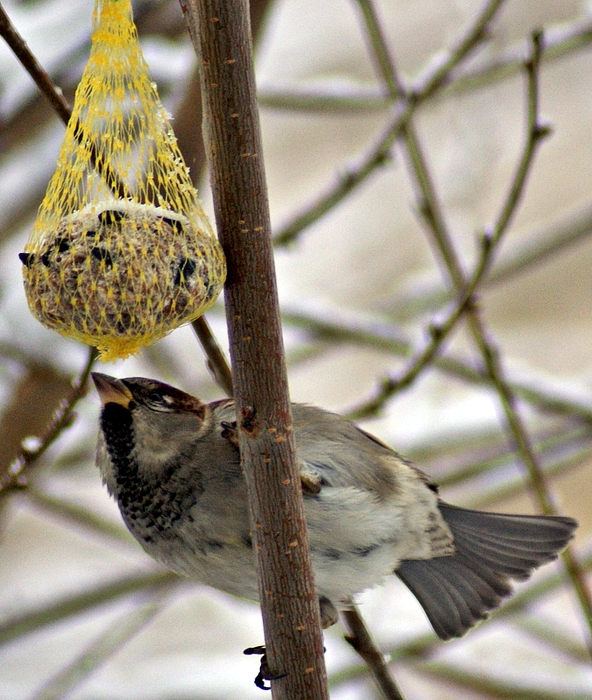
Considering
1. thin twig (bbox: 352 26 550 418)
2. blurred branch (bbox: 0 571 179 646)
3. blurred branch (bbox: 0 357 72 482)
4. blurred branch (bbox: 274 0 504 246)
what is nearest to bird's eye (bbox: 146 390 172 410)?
thin twig (bbox: 352 26 550 418)

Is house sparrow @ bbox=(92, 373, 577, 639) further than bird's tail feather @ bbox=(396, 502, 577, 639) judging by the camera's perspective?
No

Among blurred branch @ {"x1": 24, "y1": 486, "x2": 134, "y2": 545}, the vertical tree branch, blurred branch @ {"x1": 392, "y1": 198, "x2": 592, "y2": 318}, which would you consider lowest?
the vertical tree branch

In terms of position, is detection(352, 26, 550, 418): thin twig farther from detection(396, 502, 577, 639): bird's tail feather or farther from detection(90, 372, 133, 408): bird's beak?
detection(90, 372, 133, 408): bird's beak

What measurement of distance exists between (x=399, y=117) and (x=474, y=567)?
4.17 ft

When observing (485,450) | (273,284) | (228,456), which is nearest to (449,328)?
(228,456)

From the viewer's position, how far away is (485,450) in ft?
13.0

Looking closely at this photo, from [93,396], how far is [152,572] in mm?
775

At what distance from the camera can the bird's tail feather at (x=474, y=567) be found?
2512 millimetres

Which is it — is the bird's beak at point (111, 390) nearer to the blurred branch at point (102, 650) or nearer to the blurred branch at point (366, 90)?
the blurred branch at point (366, 90)

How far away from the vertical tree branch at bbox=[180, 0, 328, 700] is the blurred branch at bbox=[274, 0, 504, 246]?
104cm

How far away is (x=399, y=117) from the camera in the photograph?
260 centimetres

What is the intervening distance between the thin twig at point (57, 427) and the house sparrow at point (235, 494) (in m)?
0.14

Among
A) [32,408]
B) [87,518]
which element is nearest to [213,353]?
[32,408]

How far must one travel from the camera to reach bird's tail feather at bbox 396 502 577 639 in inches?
98.9
